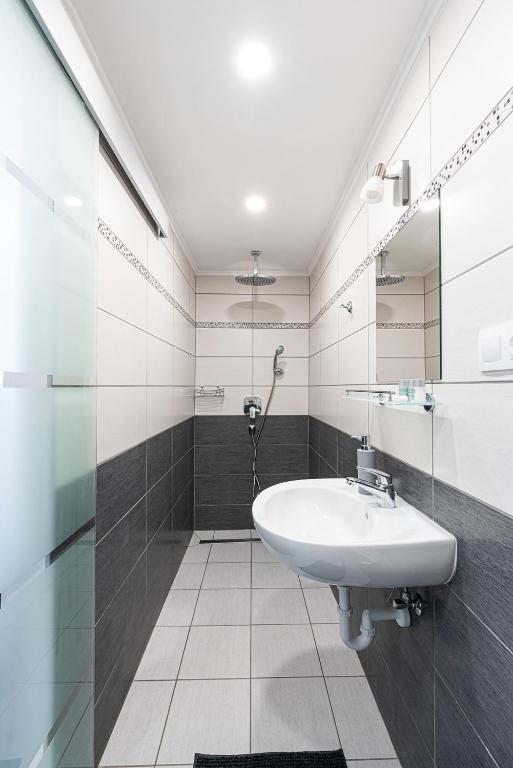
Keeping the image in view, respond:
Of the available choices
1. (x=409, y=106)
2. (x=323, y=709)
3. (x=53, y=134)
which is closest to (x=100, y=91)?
(x=53, y=134)

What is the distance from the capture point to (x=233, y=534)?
3.09m

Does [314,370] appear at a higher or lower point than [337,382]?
higher

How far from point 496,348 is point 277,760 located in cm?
152

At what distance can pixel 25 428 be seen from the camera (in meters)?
0.82

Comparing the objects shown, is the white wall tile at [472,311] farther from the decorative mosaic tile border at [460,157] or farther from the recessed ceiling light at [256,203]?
the recessed ceiling light at [256,203]

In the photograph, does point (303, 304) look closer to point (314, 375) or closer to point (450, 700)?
point (314, 375)

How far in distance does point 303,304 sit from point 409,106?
206 cm

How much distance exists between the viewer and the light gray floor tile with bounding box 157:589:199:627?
1938mm

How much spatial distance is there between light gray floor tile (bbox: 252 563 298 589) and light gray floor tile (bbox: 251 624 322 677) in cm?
39

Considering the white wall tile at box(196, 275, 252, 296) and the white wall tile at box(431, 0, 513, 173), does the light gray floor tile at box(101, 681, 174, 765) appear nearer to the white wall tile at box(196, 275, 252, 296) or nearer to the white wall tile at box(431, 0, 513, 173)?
the white wall tile at box(431, 0, 513, 173)

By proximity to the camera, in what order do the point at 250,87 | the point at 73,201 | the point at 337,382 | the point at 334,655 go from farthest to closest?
the point at 337,382 → the point at 334,655 → the point at 250,87 → the point at 73,201

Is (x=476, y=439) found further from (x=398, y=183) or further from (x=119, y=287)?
Answer: (x=119, y=287)

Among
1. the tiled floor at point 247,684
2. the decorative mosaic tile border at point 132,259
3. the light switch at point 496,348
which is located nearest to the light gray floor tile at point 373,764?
the tiled floor at point 247,684

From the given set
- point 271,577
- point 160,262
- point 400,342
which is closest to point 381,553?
point 400,342
